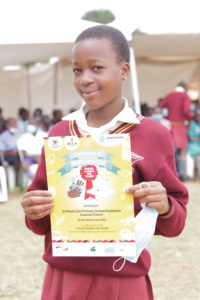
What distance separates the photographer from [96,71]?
59.6 inches

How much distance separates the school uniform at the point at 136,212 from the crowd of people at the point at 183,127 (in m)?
7.59

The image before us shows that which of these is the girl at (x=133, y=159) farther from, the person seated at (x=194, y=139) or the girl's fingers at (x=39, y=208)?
the person seated at (x=194, y=139)

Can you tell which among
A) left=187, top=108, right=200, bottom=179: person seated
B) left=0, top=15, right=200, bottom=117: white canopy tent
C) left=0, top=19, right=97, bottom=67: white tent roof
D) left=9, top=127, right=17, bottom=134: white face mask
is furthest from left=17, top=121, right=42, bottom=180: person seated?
left=187, top=108, right=200, bottom=179: person seated

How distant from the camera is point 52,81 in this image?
1245 cm

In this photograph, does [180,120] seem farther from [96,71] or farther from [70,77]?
[96,71]

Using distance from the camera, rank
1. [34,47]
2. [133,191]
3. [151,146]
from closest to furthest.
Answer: [133,191], [151,146], [34,47]

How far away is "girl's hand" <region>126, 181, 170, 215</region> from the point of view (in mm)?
1402

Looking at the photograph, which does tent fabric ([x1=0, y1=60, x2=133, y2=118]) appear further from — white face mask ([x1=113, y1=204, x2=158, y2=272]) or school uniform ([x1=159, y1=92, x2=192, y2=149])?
white face mask ([x1=113, y1=204, x2=158, y2=272])

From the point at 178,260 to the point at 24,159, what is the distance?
180 inches

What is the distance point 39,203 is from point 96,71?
0.42 metres

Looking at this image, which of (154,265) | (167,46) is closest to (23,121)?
(167,46)

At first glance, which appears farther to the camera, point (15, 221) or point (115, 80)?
point (15, 221)

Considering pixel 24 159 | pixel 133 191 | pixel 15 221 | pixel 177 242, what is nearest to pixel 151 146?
pixel 133 191

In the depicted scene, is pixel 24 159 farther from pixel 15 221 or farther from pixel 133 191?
pixel 133 191
